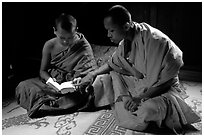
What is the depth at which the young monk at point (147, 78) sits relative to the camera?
2.22 meters

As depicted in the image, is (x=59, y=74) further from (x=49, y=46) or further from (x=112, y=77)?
(x=112, y=77)

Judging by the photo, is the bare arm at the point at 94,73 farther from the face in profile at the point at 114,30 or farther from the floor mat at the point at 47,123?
the face in profile at the point at 114,30

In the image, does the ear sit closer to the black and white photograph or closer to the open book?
the black and white photograph

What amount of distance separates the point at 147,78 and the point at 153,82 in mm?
67

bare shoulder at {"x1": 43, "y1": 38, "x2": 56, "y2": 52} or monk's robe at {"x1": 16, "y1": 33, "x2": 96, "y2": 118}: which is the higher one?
bare shoulder at {"x1": 43, "y1": 38, "x2": 56, "y2": 52}

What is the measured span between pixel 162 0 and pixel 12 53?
6.82 ft

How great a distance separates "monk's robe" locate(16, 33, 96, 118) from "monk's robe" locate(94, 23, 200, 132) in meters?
0.47

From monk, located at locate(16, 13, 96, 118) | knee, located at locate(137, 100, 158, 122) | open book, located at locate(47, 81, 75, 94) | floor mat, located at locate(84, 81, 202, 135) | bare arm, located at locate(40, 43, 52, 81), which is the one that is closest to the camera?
knee, located at locate(137, 100, 158, 122)

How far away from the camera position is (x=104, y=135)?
2303 mm

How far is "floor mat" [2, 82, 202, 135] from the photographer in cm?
237

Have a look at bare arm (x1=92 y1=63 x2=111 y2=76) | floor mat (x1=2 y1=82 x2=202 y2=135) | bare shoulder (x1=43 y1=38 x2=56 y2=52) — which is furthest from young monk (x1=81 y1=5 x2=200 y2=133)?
bare shoulder (x1=43 y1=38 x2=56 y2=52)

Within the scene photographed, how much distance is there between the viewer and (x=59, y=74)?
288 cm

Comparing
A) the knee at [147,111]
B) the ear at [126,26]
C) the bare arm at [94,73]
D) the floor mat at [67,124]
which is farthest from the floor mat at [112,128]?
the ear at [126,26]

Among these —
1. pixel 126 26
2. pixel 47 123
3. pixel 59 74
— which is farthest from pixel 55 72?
pixel 126 26
